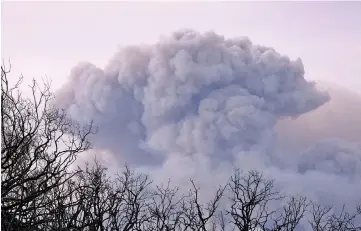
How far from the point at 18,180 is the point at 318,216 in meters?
20.0

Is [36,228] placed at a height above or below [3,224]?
above

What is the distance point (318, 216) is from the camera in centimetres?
2483

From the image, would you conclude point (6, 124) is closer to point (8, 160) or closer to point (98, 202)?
point (8, 160)

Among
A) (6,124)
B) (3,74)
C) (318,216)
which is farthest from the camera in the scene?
(318,216)

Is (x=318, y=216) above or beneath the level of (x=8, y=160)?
above

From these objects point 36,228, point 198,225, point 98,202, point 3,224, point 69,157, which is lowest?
point 3,224

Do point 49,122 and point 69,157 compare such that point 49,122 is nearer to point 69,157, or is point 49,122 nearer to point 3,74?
point 69,157

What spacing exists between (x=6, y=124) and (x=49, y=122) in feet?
2.04

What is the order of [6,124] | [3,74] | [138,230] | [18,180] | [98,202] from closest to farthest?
[18,180] → [3,74] → [6,124] → [98,202] → [138,230]

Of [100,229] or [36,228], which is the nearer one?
[36,228]

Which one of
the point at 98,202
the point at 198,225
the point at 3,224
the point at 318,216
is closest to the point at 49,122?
the point at 3,224

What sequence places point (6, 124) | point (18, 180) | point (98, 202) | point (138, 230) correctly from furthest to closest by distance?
point (138, 230), point (98, 202), point (6, 124), point (18, 180)

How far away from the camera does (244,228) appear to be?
15617mm

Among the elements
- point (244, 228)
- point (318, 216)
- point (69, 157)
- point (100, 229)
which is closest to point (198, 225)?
point (244, 228)
